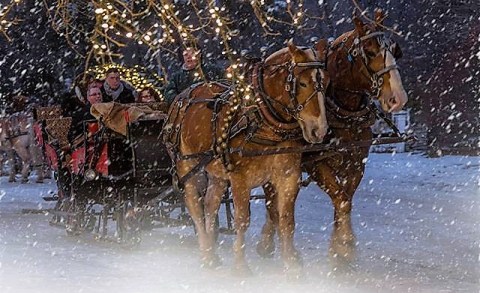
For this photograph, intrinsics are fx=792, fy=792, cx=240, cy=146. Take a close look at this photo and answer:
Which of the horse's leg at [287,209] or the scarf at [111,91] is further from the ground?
the scarf at [111,91]

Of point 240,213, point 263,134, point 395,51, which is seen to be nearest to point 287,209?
point 240,213

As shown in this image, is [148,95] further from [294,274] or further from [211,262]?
[294,274]

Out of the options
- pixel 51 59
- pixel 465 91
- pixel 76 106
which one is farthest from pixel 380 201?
pixel 51 59

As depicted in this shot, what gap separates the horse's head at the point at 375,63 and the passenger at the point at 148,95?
3.90m

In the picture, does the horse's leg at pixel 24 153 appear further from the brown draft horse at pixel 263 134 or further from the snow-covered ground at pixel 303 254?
the brown draft horse at pixel 263 134

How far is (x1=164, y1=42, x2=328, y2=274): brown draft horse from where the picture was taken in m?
6.93

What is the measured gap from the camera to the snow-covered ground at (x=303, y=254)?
7.36 meters

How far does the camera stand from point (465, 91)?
2097 cm

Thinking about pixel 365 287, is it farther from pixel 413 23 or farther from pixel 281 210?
pixel 413 23

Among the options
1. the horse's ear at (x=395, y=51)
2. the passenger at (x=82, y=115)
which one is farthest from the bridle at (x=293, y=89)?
the passenger at (x=82, y=115)

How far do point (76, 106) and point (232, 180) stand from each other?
3.97m

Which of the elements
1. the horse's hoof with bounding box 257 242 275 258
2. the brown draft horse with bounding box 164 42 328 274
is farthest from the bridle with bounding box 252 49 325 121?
the horse's hoof with bounding box 257 242 275 258

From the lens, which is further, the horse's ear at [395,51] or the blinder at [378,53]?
the horse's ear at [395,51]

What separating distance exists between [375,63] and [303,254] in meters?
2.59
